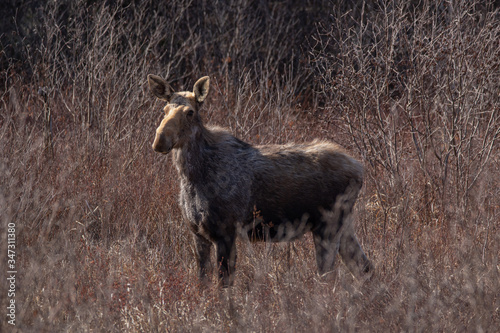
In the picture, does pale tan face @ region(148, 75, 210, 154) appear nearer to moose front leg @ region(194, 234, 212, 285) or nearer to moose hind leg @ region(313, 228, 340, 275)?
moose front leg @ region(194, 234, 212, 285)

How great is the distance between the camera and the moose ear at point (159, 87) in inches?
229

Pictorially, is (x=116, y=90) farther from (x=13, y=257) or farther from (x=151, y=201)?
(x=13, y=257)

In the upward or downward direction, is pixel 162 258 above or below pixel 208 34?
below

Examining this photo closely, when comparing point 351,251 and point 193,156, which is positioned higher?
point 193,156

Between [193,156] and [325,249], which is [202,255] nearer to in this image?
[193,156]

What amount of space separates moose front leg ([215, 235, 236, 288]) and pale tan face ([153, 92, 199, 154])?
3.05 ft

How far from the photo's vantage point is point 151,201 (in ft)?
23.9

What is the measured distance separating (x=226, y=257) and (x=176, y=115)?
131 cm

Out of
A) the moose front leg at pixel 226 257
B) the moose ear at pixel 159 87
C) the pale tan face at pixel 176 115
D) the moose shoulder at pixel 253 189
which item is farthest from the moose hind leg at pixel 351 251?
the moose ear at pixel 159 87

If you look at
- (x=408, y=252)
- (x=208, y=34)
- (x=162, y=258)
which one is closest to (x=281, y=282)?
(x=408, y=252)

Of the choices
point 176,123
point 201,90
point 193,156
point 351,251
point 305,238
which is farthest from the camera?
point 305,238

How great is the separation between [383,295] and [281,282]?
81 cm

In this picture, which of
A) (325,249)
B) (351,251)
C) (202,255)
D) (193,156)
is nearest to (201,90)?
(193,156)

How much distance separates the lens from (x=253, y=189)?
5.71 metres
